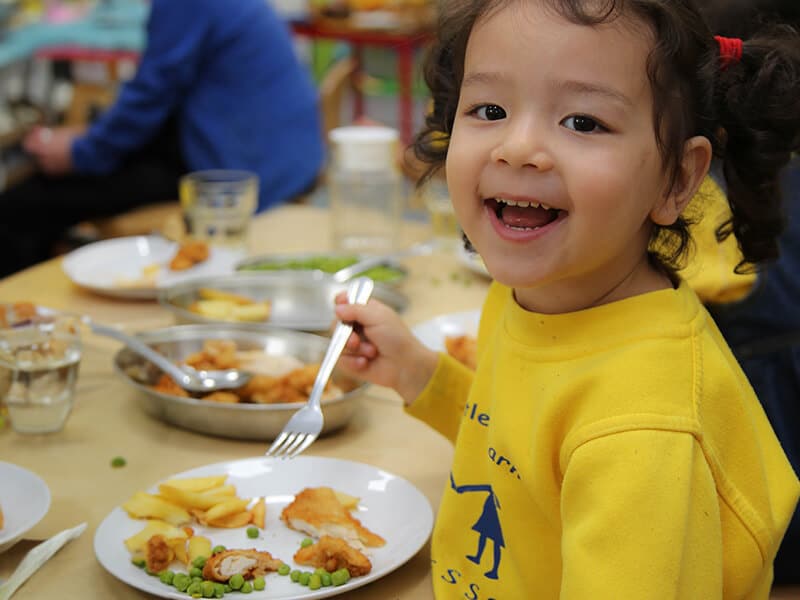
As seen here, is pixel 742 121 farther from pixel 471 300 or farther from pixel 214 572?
pixel 471 300

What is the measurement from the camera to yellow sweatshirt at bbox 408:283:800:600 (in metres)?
0.71

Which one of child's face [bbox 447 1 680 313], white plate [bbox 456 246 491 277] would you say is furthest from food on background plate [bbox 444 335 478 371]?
child's face [bbox 447 1 680 313]

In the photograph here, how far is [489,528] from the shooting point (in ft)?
2.93

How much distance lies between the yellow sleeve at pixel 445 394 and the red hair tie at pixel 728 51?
0.45 meters

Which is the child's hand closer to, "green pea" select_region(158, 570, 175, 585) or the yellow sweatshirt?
the yellow sweatshirt

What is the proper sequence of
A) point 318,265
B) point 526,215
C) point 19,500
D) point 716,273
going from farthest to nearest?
point 318,265 → point 716,273 → point 19,500 → point 526,215

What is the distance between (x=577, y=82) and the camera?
0.77 meters

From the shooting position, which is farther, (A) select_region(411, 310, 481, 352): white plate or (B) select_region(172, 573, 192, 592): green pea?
(A) select_region(411, 310, 481, 352): white plate

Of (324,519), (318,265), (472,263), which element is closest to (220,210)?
(318,265)

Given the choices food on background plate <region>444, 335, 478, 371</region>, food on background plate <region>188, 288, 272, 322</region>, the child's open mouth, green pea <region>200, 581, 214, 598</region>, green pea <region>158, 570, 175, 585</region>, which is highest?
the child's open mouth

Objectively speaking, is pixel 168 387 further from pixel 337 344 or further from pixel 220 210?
pixel 220 210

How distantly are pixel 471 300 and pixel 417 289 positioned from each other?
0.12 metres

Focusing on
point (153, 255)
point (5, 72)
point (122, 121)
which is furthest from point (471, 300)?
point (5, 72)

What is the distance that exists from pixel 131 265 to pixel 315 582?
1169mm
